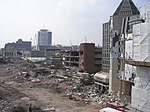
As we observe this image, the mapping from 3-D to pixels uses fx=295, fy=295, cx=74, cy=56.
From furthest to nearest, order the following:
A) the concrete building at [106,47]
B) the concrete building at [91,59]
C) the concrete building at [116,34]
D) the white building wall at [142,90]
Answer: the concrete building at [91,59] → the concrete building at [106,47] → the concrete building at [116,34] → the white building wall at [142,90]

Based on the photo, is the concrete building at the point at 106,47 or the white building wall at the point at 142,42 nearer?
the white building wall at the point at 142,42

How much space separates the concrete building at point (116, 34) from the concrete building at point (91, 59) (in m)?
24.3

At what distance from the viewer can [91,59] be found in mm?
69438

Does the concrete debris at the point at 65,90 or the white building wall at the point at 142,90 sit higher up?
the white building wall at the point at 142,90

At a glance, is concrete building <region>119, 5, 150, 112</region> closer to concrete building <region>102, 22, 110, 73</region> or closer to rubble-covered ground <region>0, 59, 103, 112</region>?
rubble-covered ground <region>0, 59, 103, 112</region>

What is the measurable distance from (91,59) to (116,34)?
85.0 ft

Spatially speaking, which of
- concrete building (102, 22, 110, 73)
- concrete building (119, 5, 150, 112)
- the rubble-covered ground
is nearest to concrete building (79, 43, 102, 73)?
the rubble-covered ground

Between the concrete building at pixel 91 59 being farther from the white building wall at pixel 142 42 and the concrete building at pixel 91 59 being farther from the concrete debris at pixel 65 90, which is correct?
the white building wall at pixel 142 42

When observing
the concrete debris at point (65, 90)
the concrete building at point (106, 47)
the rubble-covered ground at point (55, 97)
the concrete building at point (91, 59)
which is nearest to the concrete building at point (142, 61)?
the rubble-covered ground at point (55, 97)

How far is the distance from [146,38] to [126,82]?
1093cm

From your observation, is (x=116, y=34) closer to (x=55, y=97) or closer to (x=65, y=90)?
(x=55, y=97)

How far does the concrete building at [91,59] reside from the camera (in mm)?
68750

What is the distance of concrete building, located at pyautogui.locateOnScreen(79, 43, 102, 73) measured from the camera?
68.8 meters

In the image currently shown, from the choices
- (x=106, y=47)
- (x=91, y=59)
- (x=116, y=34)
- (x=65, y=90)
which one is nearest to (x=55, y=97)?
(x=65, y=90)
